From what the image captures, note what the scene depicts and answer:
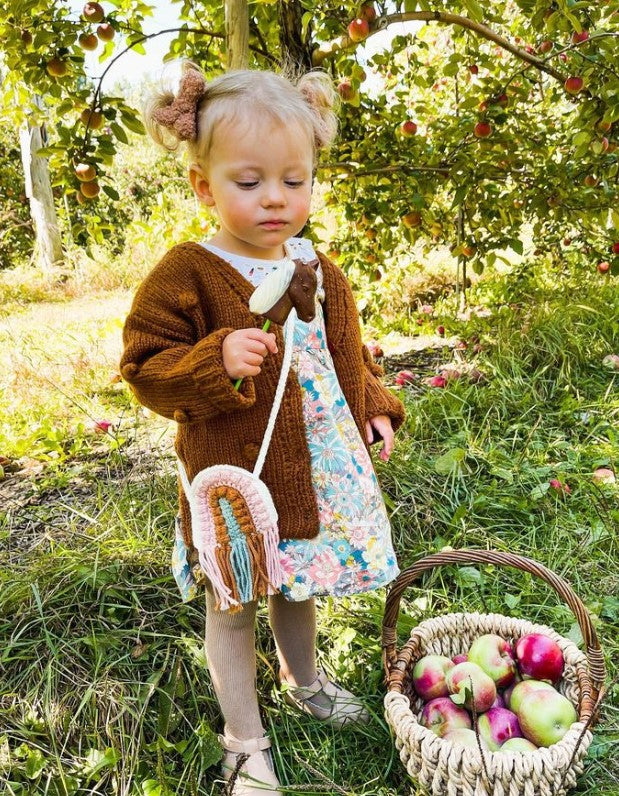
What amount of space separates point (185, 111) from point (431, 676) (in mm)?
1254

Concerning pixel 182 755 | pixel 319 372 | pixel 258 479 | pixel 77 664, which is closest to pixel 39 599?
pixel 77 664

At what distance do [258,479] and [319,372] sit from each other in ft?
0.82

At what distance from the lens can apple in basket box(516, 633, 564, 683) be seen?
1.50m

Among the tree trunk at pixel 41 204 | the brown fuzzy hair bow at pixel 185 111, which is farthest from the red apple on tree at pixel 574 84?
the tree trunk at pixel 41 204

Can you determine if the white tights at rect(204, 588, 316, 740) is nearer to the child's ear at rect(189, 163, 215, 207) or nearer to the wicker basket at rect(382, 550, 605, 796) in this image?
the wicker basket at rect(382, 550, 605, 796)

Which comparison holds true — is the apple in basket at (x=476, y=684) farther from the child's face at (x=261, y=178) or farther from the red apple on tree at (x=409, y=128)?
the red apple on tree at (x=409, y=128)

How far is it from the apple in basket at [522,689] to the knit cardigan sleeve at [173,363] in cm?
84

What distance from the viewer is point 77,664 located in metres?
1.66

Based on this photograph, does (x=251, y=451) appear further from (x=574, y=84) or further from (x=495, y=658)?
(x=574, y=84)

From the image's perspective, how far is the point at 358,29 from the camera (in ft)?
6.16

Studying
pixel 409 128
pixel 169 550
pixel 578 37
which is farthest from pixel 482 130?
pixel 169 550

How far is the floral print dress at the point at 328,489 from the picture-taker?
1345mm

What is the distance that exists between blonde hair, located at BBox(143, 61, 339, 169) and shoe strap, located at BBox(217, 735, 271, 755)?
1179 mm

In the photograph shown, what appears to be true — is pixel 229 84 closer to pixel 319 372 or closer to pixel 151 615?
pixel 319 372
